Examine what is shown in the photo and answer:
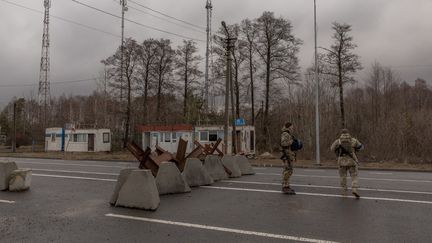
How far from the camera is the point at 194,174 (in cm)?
1216

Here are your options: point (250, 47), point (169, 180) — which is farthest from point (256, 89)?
point (169, 180)

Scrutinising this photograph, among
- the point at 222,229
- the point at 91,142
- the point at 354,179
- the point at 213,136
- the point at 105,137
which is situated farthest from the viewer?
the point at 105,137

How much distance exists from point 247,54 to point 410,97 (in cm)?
2677

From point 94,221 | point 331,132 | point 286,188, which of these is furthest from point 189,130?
point 94,221

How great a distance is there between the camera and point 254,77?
43.9 meters

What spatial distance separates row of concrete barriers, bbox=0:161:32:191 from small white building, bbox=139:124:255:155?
19.6 meters

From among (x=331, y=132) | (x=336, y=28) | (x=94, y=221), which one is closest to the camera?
(x=94, y=221)

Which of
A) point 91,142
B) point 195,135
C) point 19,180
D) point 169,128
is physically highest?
point 169,128

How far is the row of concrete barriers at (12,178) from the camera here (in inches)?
436

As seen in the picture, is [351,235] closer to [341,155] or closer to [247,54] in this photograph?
[341,155]

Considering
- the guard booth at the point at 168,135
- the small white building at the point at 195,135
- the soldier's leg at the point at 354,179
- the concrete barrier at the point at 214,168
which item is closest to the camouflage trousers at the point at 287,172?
the soldier's leg at the point at 354,179

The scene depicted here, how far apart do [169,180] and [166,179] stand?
86 mm

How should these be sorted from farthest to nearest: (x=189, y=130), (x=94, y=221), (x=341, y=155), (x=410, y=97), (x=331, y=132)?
(x=410, y=97) < (x=189, y=130) < (x=331, y=132) < (x=341, y=155) < (x=94, y=221)

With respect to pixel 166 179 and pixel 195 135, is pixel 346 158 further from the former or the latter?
pixel 195 135
